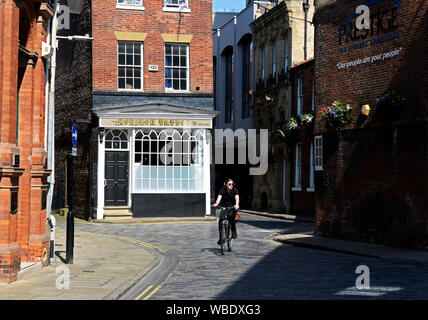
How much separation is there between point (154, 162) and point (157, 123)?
1.64 meters

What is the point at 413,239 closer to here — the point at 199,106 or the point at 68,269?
the point at 68,269

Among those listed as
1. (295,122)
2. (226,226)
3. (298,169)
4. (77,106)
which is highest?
(77,106)

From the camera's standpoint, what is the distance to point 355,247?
52.6ft

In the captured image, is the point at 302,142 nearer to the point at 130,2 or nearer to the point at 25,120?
the point at 130,2

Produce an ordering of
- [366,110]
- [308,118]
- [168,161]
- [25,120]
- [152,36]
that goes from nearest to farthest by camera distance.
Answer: [25,120] < [366,110] < [168,161] < [152,36] < [308,118]

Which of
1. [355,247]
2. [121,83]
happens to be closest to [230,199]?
[355,247]

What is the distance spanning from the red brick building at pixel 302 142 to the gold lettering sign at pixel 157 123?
4.85 metres

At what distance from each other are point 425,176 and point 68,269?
8631 millimetres

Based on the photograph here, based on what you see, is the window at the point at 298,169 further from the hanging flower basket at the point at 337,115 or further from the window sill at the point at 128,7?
the hanging flower basket at the point at 337,115

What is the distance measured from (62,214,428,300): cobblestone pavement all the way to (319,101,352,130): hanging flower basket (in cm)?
389

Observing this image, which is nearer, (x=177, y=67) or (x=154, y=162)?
(x=154, y=162)
